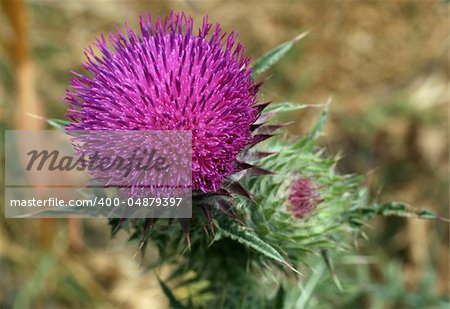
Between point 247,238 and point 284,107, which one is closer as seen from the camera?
point 247,238

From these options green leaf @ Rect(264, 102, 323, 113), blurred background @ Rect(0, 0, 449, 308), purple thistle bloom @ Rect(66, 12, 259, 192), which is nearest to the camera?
purple thistle bloom @ Rect(66, 12, 259, 192)

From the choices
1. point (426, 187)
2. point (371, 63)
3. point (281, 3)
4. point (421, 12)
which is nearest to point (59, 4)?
point (281, 3)

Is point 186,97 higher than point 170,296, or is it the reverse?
point 186,97

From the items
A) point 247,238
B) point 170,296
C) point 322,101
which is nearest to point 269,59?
point 247,238

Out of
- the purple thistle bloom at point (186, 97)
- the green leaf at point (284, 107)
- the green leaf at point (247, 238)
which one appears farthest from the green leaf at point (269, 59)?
the green leaf at point (247, 238)

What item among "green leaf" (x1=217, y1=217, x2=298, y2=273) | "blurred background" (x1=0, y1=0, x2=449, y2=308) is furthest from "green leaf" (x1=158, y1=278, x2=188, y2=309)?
"blurred background" (x1=0, y1=0, x2=449, y2=308)

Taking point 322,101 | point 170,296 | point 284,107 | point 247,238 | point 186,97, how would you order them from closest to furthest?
point 247,238, point 186,97, point 284,107, point 170,296, point 322,101

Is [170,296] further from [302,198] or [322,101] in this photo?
[322,101]

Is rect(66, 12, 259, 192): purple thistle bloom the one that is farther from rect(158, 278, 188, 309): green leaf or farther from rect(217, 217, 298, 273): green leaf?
rect(158, 278, 188, 309): green leaf

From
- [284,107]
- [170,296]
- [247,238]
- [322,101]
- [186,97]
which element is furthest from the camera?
[322,101]
